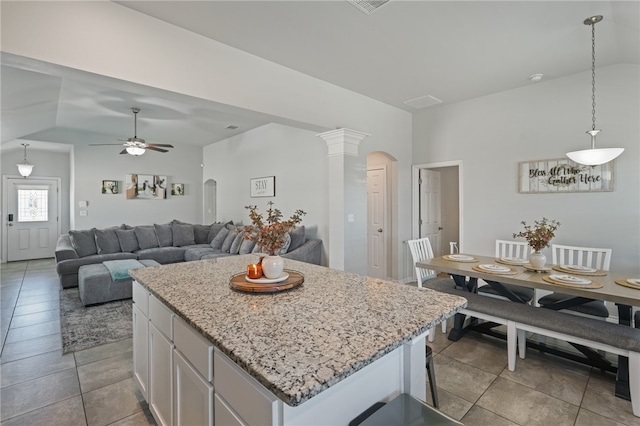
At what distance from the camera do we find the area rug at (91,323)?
117 inches

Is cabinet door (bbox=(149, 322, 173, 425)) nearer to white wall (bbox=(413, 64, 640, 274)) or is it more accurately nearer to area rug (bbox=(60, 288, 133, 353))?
area rug (bbox=(60, 288, 133, 353))

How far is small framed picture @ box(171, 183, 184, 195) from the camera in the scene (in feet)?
25.3

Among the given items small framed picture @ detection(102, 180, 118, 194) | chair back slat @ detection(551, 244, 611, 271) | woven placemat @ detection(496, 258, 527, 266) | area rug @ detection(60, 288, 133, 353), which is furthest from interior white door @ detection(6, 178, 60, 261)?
chair back slat @ detection(551, 244, 611, 271)

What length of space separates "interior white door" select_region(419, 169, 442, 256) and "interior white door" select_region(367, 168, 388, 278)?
0.65 meters

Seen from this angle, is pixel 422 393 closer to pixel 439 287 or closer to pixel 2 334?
pixel 439 287

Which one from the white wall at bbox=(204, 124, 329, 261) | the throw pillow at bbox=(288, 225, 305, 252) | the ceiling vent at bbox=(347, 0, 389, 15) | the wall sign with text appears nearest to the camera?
the ceiling vent at bbox=(347, 0, 389, 15)

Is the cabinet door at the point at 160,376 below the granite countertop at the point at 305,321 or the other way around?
below

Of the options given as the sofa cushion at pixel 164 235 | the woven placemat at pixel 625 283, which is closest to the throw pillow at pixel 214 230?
the sofa cushion at pixel 164 235

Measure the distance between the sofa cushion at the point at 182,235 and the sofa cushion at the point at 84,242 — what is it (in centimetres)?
141

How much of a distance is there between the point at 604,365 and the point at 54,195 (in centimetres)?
1032

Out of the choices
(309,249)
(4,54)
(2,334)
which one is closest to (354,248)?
(309,249)

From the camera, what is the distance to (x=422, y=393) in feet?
4.57

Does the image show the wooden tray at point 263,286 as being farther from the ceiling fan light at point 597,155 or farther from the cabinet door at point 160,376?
the ceiling fan light at point 597,155

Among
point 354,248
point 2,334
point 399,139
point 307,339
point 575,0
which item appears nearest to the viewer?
point 307,339
